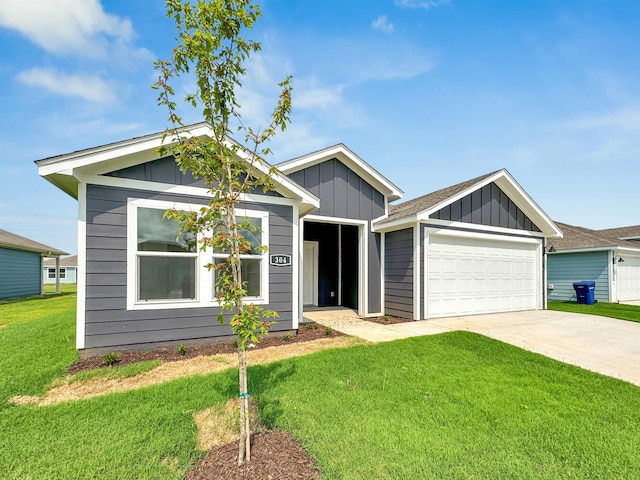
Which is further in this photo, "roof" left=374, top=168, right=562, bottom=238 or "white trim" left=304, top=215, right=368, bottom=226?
Answer: "white trim" left=304, top=215, right=368, bottom=226

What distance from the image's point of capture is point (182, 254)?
552cm

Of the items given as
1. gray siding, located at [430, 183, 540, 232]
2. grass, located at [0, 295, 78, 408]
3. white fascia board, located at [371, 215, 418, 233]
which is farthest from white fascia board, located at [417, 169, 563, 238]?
grass, located at [0, 295, 78, 408]

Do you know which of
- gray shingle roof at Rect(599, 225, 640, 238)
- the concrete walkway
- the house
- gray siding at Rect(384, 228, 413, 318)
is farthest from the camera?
gray shingle roof at Rect(599, 225, 640, 238)

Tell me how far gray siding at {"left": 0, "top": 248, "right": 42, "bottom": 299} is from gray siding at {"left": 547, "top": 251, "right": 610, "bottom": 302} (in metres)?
28.5

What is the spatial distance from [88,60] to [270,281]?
693 cm

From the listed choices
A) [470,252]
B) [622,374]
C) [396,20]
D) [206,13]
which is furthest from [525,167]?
[206,13]

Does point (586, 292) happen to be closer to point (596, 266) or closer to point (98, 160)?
point (596, 266)

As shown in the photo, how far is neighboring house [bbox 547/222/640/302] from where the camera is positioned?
13.4 m

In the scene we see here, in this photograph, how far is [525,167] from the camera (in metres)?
13.3

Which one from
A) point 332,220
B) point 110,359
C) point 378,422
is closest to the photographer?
point 378,422

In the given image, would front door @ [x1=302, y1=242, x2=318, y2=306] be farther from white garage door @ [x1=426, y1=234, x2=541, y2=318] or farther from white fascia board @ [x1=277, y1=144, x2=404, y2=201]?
white garage door @ [x1=426, y1=234, x2=541, y2=318]

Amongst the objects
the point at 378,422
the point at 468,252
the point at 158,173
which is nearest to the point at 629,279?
the point at 468,252

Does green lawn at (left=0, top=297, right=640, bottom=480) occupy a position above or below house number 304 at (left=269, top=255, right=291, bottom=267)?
below

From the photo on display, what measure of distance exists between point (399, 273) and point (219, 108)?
743cm
